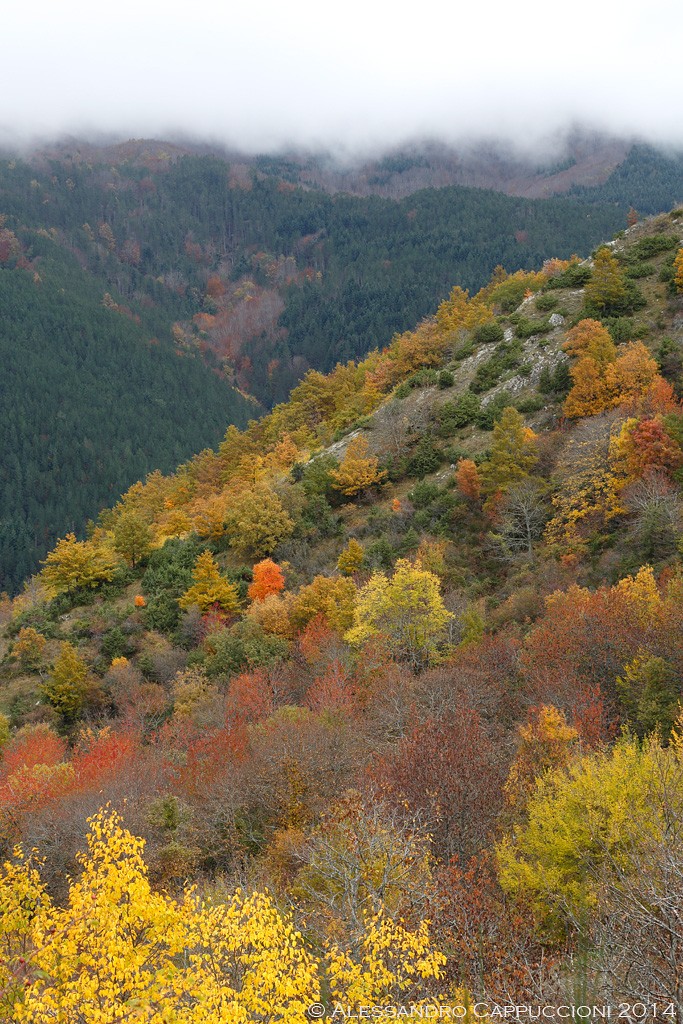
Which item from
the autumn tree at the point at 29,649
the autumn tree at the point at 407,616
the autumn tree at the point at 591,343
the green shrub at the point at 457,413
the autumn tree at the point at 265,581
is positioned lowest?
the autumn tree at the point at 29,649

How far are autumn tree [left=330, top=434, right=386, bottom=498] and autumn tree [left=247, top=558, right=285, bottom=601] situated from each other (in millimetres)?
12073

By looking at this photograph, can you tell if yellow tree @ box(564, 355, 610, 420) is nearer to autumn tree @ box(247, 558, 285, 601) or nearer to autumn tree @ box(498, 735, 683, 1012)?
autumn tree @ box(247, 558, 285, 601)

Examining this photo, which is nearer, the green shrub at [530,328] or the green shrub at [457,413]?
the green shrub at [457,413]

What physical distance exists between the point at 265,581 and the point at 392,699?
28.1 m

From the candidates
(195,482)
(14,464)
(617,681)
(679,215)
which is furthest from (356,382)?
(14,464)

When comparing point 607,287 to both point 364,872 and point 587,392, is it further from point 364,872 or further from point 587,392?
point 364,872

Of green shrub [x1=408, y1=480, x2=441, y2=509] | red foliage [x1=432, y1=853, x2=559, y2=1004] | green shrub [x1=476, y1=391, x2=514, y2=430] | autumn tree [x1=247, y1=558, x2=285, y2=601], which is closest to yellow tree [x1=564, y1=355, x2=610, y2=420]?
green shrub [x1=476, y1=391, x2=514, y2=430]

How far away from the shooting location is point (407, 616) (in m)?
44.6

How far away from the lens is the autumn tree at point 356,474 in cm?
6938

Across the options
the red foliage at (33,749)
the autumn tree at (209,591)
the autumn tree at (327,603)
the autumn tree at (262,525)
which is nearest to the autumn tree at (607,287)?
the autumn tree at (262,525)

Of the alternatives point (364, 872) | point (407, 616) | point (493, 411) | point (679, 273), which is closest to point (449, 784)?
point (364, 872)

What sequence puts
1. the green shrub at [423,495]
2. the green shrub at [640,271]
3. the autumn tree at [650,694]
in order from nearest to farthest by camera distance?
the autumn tree at [650,694] < the green shrub at [423,495] < the green shrub at [640,271]

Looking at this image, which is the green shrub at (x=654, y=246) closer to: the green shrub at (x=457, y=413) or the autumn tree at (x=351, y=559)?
Result: the green shrub at (x=457, y=413)

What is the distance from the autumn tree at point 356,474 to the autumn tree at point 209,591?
A: 613 inches
